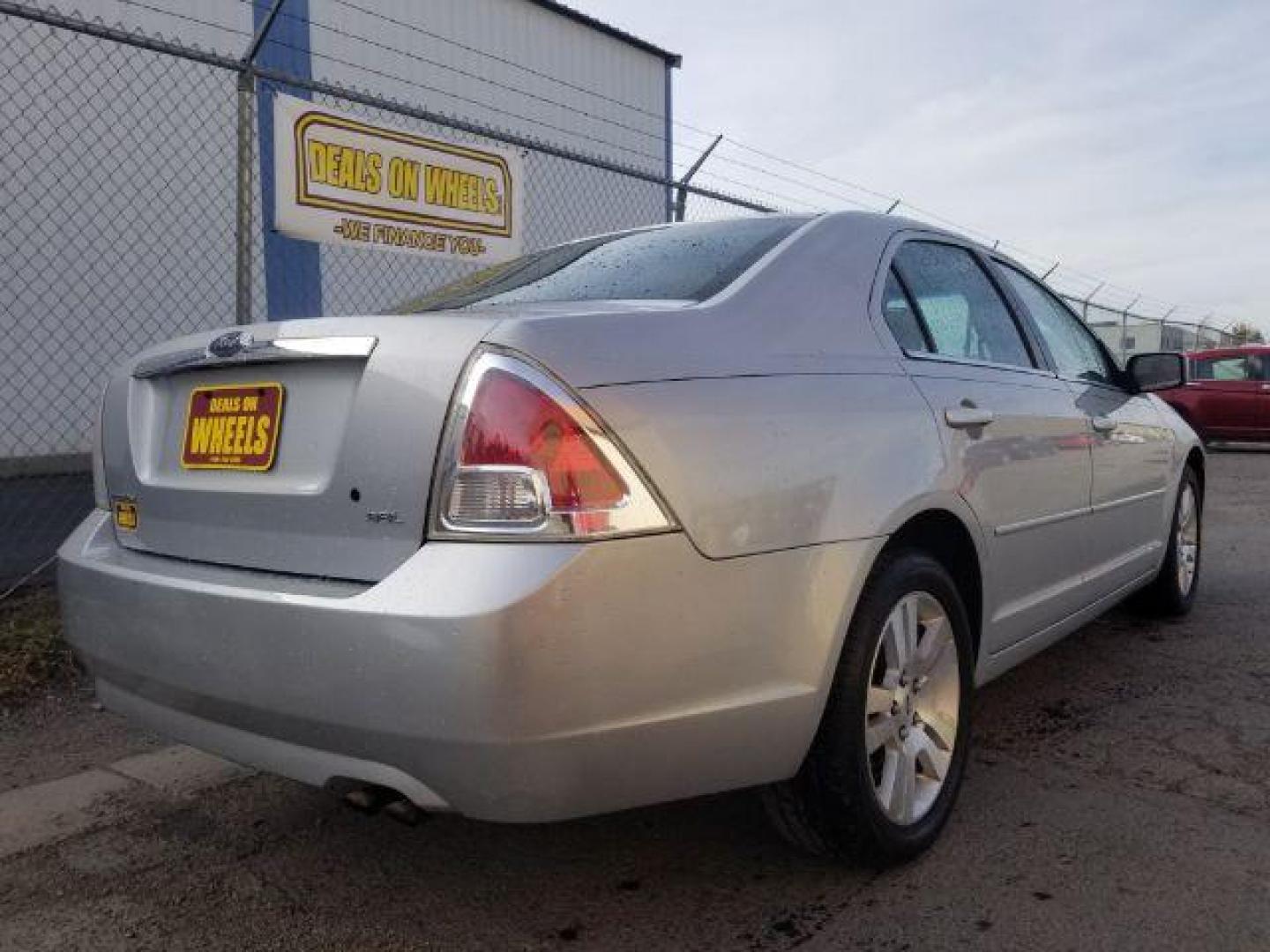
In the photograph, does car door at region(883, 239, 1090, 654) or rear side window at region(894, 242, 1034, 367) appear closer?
car door at region(883, 239, 1090, 654)

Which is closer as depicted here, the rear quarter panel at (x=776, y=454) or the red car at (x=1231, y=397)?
the rear quarter panel at (x=776, y=454)

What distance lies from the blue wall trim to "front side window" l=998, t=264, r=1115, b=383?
20.3 ft

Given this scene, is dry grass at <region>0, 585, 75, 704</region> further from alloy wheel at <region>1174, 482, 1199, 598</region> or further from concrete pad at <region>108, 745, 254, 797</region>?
alloy wheel at <region>1174, 482, 1199, 598</region>

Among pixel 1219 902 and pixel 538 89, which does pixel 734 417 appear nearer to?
pixel 1219 902

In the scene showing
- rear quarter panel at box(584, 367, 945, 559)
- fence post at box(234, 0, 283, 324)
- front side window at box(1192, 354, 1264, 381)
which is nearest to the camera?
rear quarter panel at box(584, 367, 945, 559)

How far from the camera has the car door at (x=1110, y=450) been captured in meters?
3.59

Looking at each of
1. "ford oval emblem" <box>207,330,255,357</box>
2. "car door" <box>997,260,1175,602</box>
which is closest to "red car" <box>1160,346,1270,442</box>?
"car door" <box>997,260,1175,602</box>

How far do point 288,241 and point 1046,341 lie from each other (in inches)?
283

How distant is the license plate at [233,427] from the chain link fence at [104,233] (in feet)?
16.7

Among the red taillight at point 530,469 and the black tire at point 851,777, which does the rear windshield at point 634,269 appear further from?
the black tire at point 851,777

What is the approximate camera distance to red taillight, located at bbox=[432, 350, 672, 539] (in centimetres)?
177

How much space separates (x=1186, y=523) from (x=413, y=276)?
681 centimetres

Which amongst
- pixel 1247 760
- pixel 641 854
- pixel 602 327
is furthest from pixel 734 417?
pixel 1247 760

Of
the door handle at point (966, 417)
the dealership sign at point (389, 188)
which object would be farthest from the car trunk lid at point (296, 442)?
the dealership sign at point (389, 188)
